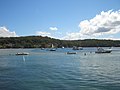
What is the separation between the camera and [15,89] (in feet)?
116

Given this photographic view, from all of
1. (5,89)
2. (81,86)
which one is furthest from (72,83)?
(5,89)

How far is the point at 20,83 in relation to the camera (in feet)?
132

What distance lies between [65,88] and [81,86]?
9.97 ft

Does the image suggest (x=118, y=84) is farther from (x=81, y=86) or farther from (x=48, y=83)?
(x=48, y=83)

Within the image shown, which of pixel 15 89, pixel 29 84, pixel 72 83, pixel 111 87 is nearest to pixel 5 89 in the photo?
pixel 15 89

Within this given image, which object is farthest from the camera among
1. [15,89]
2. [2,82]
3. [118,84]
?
[2,82]

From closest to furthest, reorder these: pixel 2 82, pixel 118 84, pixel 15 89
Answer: pixel 15 89, pixel 118 84, pixel 2 82

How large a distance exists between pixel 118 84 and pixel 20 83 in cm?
1680

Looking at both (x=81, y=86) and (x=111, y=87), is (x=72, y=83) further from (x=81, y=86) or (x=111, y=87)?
(x=111, y=87)

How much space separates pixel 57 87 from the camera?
120ft

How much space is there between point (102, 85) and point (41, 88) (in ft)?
32.7

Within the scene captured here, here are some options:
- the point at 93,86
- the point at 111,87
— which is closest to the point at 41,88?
the point at 93,86

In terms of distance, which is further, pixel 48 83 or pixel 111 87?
pixel 48 83

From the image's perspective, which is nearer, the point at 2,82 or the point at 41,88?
the point at 41,88
